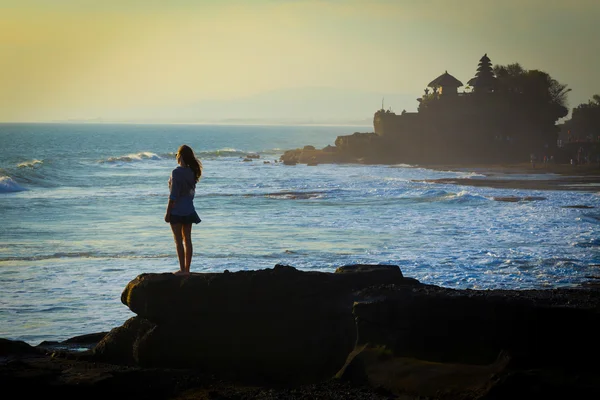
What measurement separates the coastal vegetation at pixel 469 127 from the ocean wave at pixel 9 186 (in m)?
35.6

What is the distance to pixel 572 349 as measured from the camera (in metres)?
7.84

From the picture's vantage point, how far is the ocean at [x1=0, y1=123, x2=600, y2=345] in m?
15.9

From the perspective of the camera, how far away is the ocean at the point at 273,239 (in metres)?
15.9

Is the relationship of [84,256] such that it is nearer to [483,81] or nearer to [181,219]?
[181,219]

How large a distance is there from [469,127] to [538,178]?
2997 cm

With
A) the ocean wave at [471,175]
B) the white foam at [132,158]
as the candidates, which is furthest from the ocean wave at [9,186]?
the white foam at [132,158]

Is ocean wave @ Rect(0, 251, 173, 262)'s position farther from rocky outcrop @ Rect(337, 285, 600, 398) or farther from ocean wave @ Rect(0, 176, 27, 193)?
ocean wave @ Rect(0, 176, 27, 193)

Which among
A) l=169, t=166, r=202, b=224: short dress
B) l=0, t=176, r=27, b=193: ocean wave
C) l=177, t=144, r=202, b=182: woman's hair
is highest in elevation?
l=177, t=144, r=202, b=182: woman's hair

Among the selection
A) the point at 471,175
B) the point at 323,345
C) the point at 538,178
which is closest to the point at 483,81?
the point at 471,175

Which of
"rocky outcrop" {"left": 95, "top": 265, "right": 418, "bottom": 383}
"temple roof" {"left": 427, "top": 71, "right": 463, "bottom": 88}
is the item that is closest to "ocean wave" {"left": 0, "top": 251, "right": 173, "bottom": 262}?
"rocky outcrop" {"left": 95, "top": 265, "right": 418, "bottom": 383}

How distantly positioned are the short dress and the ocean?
3.10 m

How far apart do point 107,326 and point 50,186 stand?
3695cm

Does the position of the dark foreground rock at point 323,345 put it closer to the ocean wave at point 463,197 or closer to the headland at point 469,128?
the ocean wave at point 463,197

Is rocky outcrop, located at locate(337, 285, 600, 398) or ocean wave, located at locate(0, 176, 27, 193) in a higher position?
rocky outcrop, located at locate(337, 285, 600, 398)
